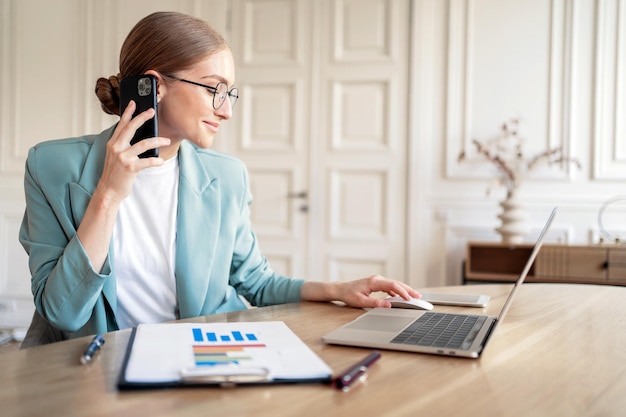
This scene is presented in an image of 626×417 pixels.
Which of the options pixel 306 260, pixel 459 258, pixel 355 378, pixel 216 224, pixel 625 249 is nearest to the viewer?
pixel 355 378

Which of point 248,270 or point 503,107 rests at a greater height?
point 503,107

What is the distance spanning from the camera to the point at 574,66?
12.2 feet

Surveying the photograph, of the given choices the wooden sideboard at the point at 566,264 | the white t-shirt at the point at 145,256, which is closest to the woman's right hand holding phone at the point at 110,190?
the white t-shirt at the point at 145,256

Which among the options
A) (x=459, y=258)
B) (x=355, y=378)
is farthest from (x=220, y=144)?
(x=355, y=378)

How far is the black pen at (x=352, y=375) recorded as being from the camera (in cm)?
78

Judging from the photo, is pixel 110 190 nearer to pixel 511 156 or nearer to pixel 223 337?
pixel 223 337

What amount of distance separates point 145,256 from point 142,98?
0.36 m

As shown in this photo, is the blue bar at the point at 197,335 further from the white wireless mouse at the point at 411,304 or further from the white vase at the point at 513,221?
the white vase at the point at 513,221

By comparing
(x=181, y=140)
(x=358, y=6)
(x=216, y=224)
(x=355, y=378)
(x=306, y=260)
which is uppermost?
(x=358, y=6)

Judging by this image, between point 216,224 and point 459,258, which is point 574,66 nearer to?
point 459,258

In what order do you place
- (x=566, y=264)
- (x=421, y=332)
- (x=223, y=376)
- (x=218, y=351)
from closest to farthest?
(x=223, y=376), (x=218, y=351), (x=421, y=332), (x=566, y=264)

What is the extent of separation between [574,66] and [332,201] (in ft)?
5.32

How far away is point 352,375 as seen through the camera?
0.79 metres

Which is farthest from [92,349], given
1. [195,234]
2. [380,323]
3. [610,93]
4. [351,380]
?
[610,93]
